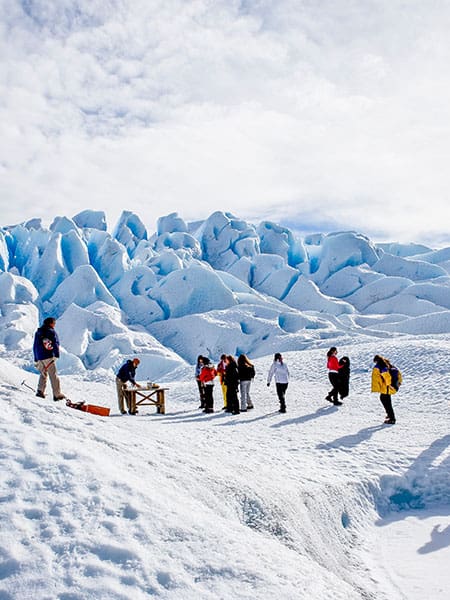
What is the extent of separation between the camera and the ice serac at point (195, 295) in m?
42.8

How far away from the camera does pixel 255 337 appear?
35469mm

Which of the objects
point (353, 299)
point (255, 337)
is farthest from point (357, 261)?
point (255, 337)

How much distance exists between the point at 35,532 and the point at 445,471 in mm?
6986

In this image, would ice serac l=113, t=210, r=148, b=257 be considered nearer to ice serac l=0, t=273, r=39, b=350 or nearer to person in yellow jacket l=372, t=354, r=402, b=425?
ice serac l=0, t=273, r=39, b=350

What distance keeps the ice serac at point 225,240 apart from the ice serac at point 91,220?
13.6 metres

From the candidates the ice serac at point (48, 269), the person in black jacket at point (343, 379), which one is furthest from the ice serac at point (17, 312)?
the person in black jacket at point (343, 379)

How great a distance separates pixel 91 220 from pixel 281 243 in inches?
1048

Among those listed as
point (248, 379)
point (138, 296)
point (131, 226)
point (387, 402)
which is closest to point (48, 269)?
point (138, 296)

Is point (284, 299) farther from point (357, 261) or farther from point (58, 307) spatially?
point (58, 307)

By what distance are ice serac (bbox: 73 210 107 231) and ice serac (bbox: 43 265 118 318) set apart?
2156cm

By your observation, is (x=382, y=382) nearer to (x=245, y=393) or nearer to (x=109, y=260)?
(x=245, y=393)

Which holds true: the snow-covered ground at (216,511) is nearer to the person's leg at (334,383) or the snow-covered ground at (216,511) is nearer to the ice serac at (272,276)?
the person's leg at (334,383)

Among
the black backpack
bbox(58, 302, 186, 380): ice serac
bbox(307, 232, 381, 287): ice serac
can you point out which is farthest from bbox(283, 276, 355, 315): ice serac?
the black backpack

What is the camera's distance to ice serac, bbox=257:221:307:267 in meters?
64.4
